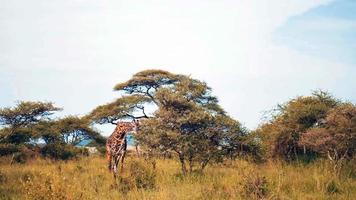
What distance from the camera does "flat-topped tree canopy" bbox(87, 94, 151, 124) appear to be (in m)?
24.7

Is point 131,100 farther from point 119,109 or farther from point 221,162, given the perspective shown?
point 221,162

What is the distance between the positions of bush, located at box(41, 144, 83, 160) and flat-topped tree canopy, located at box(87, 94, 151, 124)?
4107 mm

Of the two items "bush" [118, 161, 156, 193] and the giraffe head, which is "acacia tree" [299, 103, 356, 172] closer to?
"bush" [118, 161, 156, 193]

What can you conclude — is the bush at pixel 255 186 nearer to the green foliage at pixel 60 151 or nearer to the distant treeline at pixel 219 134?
the distant treeline at pixel 219 134

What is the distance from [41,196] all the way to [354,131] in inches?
301

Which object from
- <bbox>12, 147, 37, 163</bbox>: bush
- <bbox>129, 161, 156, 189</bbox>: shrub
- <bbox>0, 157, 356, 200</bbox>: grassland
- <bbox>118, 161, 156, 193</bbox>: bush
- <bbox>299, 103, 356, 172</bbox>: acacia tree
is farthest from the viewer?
<bbox>12, 147, 37, 163</bbox>: bush

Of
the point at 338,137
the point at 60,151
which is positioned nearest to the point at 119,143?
the point at 338,137

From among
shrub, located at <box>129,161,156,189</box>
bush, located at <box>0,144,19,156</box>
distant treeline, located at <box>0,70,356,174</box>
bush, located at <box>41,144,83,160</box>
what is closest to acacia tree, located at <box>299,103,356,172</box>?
distant treeline, located at <box>0,70,356,174</box>

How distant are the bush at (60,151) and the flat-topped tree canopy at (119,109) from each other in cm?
411

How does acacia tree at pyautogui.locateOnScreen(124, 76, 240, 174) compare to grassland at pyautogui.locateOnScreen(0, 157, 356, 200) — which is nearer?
grassland at pyautogui.locateOnScreen(0, 157, 356, 200)

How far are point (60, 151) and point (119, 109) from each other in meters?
5.32

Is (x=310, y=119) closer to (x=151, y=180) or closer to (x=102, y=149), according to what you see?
(x=151, y=180)

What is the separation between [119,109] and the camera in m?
24.8

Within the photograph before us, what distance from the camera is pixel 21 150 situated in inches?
785
